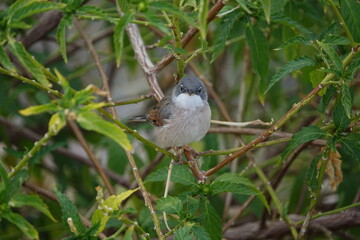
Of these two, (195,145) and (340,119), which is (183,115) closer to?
(195,145)

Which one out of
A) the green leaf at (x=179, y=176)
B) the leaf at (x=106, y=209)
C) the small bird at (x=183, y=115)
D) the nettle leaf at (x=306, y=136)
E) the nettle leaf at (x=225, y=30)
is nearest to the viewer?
the leaf at (x=106, y=209)

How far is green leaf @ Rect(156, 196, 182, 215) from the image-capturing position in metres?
2.73

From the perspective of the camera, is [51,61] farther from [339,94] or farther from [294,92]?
[339,94]

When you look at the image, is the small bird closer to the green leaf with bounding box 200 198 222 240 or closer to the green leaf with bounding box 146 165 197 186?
the green leaf with bounding box 146 165 197 186

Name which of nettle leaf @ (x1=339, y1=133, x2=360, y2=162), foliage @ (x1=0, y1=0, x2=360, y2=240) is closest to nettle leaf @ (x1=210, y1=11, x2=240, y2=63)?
foliage @ (x1=0, y1=0, x2=360, y2=240)

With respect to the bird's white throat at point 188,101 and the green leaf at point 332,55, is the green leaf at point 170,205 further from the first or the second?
the bird's white throat at point 188,101

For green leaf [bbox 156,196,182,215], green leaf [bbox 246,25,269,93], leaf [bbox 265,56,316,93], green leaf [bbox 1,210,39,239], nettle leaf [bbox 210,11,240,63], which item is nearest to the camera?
green leaf [bbox 1,210,39,239]

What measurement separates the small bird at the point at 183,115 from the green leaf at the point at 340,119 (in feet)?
3.70

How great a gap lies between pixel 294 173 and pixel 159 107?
201 centimetres

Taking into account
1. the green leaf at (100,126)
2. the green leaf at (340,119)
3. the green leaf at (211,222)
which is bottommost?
the green leaf at (211,222)

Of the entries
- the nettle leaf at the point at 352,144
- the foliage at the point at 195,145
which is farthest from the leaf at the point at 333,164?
the nettle leaf at the point at 352,144

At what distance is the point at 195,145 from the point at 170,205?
8.80ft

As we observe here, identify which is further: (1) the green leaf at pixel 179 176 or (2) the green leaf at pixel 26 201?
(1) the green leaf at pixel 179 176

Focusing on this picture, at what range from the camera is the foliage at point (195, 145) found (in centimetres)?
230
